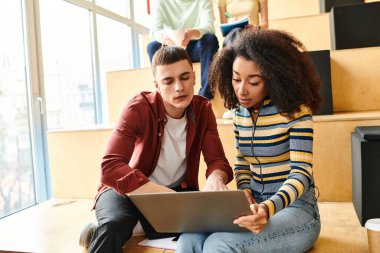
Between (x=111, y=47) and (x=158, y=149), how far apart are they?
2.33m

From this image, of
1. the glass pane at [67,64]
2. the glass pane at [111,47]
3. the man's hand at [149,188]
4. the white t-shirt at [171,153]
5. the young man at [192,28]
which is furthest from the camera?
the glass pane at [111,47]

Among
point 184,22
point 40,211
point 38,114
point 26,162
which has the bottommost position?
point 40,211

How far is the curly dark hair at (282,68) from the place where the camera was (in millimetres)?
999

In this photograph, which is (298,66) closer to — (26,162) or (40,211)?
(40,211)

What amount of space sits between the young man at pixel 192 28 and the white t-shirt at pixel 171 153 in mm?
624

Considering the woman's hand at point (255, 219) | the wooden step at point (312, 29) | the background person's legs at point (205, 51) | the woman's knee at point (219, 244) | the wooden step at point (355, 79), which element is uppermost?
the wooden step at point (312, 29)

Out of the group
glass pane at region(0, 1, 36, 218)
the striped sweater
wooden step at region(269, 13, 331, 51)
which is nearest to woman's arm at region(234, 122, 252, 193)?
the striped sweater

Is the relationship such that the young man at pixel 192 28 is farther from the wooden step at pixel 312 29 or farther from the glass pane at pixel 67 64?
the glass pane at pixel 67 64

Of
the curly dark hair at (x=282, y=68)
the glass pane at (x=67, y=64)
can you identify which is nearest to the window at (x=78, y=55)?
the glass pane at (x=67, y=64)

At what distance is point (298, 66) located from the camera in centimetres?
102

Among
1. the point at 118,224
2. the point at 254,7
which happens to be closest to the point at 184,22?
the point at 254,7

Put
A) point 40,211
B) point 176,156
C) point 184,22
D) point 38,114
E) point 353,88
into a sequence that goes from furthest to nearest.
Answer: point 38,114
point 184,22
point 353,88
point 40,211
point 176,156

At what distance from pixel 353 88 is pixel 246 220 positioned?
1162 millimetres

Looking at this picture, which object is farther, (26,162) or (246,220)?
(26,162)
